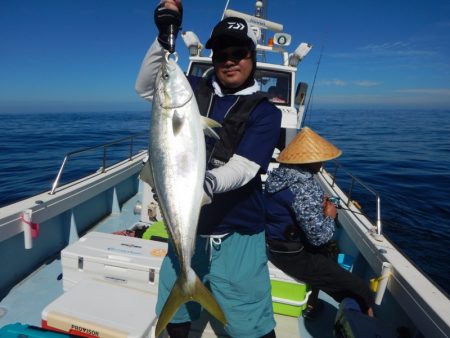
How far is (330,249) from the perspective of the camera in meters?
3.43

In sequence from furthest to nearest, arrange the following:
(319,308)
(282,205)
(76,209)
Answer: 1. (76,209)
2. (319,308)
3. (282,205)

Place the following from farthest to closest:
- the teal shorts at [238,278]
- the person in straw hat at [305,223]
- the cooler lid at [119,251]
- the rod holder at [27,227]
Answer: the rod holder at [27,227] < the cooler lid at [119,251] < the person in straw hat at [305,223] < the teal shorts at [238,278]

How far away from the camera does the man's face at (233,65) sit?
6.45 feet

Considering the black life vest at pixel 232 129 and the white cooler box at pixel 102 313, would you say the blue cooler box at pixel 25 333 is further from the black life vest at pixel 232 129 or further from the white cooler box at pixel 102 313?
the black life vest at pixel 232 129

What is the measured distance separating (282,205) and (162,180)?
5.47 ft

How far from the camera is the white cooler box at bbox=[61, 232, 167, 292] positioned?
3.02 metres

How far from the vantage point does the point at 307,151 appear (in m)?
3.07

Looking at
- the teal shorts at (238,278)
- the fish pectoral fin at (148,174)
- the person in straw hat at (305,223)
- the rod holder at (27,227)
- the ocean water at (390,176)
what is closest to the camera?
the fish pectoral fin at (148,174)

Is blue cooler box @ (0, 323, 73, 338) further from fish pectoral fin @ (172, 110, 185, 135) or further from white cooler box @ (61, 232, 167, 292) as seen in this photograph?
fish pectoral fin @ (172, 110, 185, 135)

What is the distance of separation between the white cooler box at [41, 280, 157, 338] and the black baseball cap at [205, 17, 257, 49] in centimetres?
226

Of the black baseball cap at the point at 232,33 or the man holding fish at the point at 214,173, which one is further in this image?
the black baseball cap at the point at 232,33

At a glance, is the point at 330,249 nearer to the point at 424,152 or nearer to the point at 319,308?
the point at 319,308

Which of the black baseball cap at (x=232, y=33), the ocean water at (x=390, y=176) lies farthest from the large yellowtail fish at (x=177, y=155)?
the ocean water at (x=390, y=176)

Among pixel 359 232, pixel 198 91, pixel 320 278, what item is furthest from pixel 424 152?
pixel 198 91
